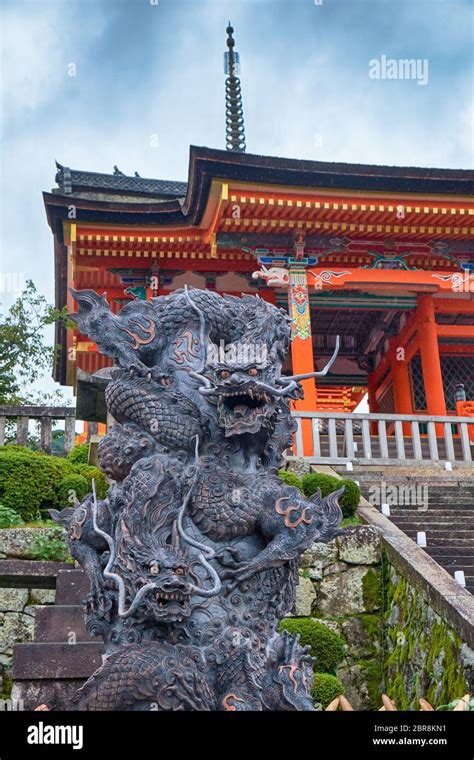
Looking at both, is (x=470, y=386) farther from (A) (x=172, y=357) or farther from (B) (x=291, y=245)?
(A) (x=172, y=357)

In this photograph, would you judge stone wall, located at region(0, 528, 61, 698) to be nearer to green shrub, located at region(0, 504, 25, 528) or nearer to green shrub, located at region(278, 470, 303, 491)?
green shrub, located at region(0, 504, 25, 528)

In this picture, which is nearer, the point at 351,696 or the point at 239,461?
the point at 239,461

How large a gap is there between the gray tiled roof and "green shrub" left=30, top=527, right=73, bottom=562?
471 inches

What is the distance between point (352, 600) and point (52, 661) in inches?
112

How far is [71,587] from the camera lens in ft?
19.9

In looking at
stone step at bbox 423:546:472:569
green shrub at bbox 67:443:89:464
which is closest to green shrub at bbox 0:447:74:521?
green shrub at bbox 67:443:89:464

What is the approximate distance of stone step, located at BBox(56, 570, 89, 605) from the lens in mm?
5980

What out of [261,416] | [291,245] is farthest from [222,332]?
[291,245]

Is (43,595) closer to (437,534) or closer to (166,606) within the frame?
(166,606)

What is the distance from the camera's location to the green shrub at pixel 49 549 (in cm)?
684

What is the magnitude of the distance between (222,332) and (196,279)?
34.7 feet

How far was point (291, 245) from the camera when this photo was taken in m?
13.2

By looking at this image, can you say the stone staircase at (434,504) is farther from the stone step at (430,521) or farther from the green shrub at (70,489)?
the green shrub at (70,489)
